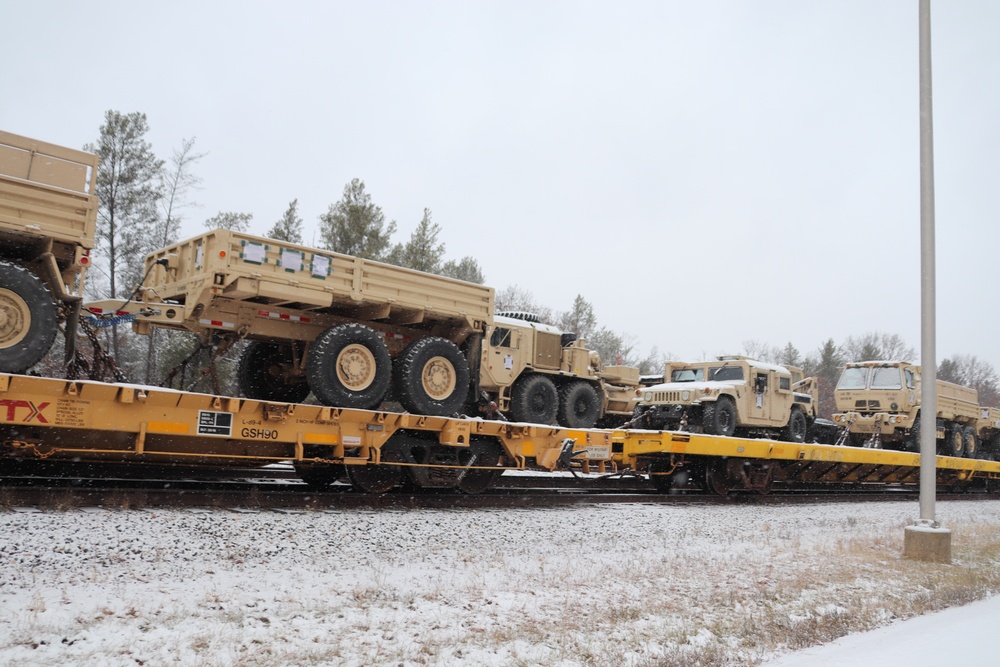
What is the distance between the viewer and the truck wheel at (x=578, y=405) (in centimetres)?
1672

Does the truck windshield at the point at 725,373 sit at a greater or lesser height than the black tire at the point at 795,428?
greater

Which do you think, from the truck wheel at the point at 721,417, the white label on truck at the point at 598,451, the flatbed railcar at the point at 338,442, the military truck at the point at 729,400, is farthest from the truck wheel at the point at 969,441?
the white label on truck at the point at 598,451

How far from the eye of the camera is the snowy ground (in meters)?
4.61

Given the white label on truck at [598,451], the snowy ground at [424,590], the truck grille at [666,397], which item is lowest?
the snowy ground at [424,590]

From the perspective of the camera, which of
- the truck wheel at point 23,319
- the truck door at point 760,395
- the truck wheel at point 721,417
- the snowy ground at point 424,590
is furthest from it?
the truck door at point 760,395

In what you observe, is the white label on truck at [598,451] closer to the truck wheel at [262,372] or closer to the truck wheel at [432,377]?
the truck wheel at [432,377]

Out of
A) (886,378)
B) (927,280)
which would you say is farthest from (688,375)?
(927,280)

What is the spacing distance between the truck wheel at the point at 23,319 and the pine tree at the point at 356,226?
1949 cm

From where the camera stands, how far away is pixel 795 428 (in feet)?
58.2

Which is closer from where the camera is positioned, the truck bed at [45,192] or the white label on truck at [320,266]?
the truck bed at [45,192]

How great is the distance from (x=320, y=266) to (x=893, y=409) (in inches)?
659

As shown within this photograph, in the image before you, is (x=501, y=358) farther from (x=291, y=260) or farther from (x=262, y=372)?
(x=291, y=260)

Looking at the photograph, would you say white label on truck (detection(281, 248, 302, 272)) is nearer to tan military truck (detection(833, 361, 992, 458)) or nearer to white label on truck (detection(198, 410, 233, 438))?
white label on truck (detection(198, 410, 233, 438))

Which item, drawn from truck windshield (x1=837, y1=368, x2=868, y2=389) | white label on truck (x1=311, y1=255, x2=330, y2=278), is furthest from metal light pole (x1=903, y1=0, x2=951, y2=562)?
truck windshield (x1=837, y1=368, x2=868, y2=389)
